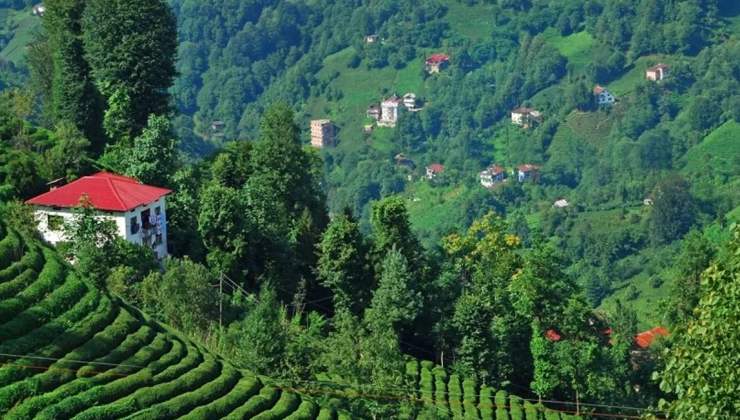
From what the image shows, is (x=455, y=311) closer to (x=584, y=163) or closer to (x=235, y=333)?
(x=235, y=333)

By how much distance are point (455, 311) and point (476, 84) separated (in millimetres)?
90345

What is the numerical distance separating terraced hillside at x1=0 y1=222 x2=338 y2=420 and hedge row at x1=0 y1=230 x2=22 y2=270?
22mm

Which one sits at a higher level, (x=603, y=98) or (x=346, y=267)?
(x=346, y=267)

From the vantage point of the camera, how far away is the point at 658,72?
116m

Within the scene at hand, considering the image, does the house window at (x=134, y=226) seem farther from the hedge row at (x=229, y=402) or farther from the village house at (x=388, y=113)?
the village house at (x=388, y=113)

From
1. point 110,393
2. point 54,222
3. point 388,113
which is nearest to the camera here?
point 110,393

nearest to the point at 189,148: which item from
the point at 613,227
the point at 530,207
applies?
the point at 530,207

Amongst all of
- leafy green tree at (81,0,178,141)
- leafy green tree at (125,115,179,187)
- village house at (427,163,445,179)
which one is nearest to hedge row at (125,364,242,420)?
leafy green tree at (125,115,179,187)

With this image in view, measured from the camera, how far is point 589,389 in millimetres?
35312

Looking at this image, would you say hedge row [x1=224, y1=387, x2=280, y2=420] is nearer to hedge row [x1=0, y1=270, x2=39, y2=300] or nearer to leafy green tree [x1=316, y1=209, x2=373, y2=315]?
hedge row [x1=0, y1=270, x2=39, y2=300]

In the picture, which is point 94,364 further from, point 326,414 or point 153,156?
point 153,156

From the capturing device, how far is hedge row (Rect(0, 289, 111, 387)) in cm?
2105

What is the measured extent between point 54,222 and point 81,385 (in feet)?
36.6

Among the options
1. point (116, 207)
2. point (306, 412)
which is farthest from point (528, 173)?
point (306, 412)
